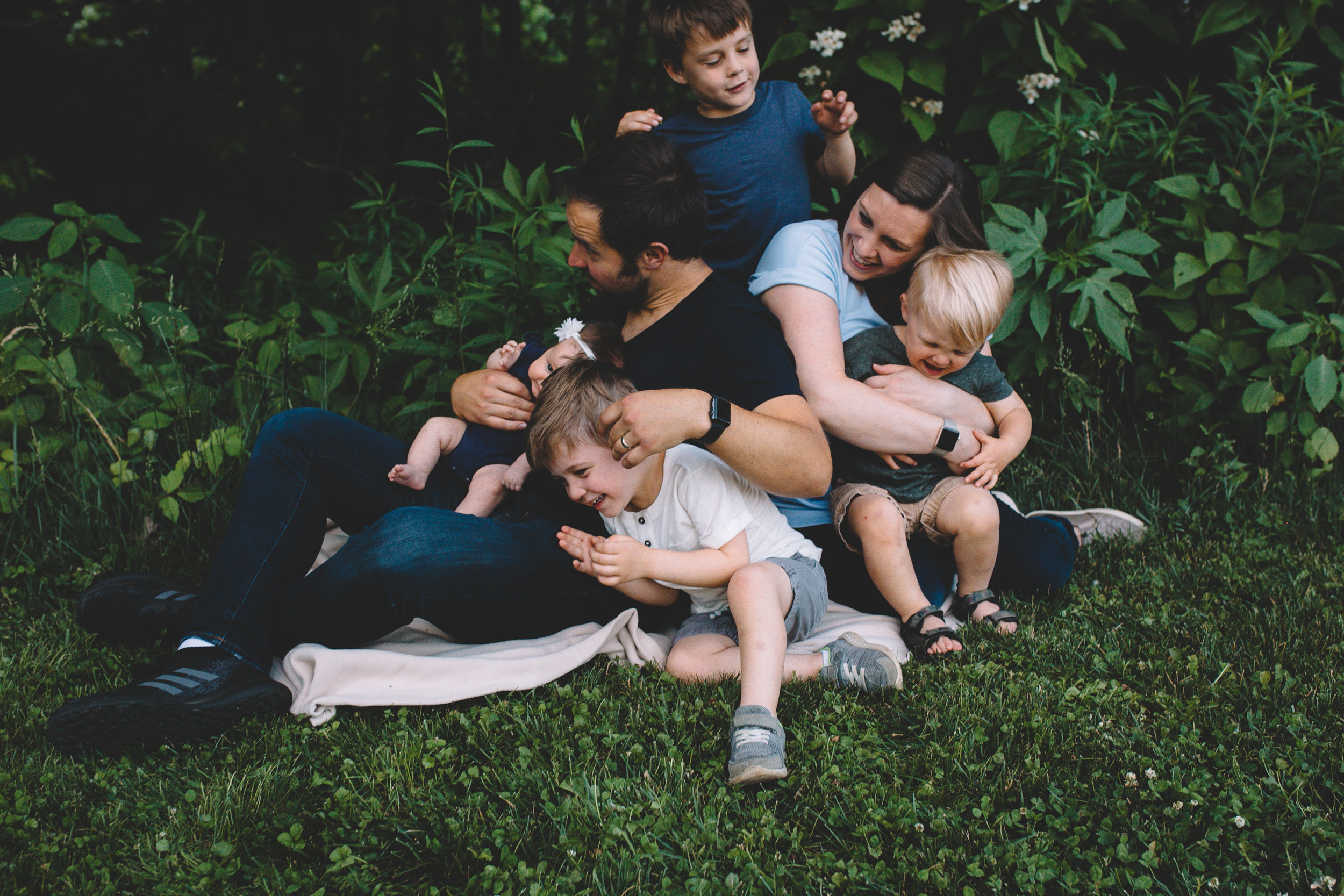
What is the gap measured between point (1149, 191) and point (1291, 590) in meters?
1.50

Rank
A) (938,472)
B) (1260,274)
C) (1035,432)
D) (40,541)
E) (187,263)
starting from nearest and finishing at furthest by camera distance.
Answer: (938,472)
(40,541)
(1260,274)
(1035,432)
(187,263)

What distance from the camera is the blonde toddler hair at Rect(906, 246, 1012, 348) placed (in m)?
2.37

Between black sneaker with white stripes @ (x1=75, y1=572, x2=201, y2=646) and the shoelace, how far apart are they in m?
1.58

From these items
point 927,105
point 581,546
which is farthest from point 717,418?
point 927,105

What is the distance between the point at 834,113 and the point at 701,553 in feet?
4.55

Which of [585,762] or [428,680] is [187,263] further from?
[585,762]

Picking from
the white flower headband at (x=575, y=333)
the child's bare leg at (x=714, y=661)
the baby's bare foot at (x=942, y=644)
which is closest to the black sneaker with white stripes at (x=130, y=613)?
the white flower headband at (x=575, y=333)

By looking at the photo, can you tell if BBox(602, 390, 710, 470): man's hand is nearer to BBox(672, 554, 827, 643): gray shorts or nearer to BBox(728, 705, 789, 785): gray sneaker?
BBox(672, 554, 827, 643): gray shorts

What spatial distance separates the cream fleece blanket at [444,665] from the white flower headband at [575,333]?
725 mm

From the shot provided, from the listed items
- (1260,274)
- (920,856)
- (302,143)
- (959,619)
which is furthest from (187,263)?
(1260,274)

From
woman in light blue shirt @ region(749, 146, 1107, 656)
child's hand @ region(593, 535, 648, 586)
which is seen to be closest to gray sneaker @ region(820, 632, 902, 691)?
woman in light blue shirt @ region(749, 146, 1107, 656)

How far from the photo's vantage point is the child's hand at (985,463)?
252 cm

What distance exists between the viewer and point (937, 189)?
97.4 inches

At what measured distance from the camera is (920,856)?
1.67 meters
